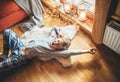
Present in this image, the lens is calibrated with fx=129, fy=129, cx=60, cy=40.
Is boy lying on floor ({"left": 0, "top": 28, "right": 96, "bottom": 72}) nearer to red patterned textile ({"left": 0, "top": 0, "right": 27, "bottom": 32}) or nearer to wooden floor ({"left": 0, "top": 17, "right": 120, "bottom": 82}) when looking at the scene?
wooden floor ({"left": 0, "top": 17, "right": 120, "bottom": 82})

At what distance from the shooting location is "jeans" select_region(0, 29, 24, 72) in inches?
57.3

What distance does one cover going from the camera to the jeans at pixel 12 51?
Answer: 1.45 metres

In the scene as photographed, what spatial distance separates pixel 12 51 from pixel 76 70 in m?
0.82

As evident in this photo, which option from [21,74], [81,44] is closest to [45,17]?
[81,44]

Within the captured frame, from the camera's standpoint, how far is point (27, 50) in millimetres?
1533

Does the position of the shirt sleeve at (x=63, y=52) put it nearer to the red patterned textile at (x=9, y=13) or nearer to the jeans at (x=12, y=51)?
the jeans at (x=12, y=51)

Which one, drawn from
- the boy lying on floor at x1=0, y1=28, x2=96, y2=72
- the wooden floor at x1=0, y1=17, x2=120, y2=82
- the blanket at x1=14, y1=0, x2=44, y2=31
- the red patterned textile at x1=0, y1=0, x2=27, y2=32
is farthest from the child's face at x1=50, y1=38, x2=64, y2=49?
the red patterned textile at x1=0, y1=0, x2=27, y2=32

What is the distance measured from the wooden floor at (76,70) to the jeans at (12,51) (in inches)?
7.7

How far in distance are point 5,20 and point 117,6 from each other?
1.62 m

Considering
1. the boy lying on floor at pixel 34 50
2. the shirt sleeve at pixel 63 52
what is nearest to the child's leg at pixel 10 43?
the boy lying on floor at pixel 34 50

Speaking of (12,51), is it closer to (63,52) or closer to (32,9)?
(63,52)

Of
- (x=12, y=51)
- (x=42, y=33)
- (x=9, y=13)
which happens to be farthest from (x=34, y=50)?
(x=9, y=13)

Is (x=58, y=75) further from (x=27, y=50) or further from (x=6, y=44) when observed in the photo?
(x=6, y=44)

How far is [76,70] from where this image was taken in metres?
1.59
